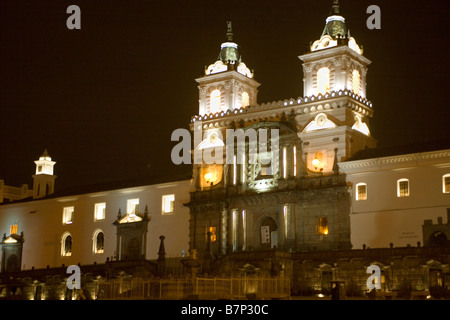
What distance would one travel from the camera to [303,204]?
66.1 metres

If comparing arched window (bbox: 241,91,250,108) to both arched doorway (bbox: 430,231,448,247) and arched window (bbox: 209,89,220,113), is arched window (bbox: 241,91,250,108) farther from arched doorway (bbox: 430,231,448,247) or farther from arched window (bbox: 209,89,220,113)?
arched doorway (bbox: 430,231,448,247)

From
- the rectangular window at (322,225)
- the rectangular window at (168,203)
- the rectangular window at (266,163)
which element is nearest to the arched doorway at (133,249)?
the rectangular window at (168,203)

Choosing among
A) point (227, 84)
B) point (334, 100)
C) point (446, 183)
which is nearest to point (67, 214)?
point (227, 84)

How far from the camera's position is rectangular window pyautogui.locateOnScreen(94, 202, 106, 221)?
80562 millimetres

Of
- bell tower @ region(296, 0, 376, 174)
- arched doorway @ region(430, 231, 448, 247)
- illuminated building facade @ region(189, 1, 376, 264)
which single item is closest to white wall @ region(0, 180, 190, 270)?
illuminated building facade @ region(189, 1, 376, 264)

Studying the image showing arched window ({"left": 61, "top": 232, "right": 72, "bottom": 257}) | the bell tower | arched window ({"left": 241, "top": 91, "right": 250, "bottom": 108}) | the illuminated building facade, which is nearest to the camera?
the illuminated building facade

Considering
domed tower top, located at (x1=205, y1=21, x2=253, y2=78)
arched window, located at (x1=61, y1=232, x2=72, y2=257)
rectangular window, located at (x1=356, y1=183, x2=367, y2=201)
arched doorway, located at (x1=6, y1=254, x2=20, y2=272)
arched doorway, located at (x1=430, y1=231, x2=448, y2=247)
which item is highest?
domed tower top, located at (x1=205, y1=21, x2=253, y2=78)

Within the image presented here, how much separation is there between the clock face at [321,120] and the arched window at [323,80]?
2.72 m

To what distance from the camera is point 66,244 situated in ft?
271

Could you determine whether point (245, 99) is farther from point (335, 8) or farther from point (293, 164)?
point (335, 8)

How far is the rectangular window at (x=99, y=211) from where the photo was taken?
8056 centimetres

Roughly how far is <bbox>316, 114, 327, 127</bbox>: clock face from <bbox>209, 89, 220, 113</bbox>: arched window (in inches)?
484

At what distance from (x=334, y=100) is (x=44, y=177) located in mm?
44340
